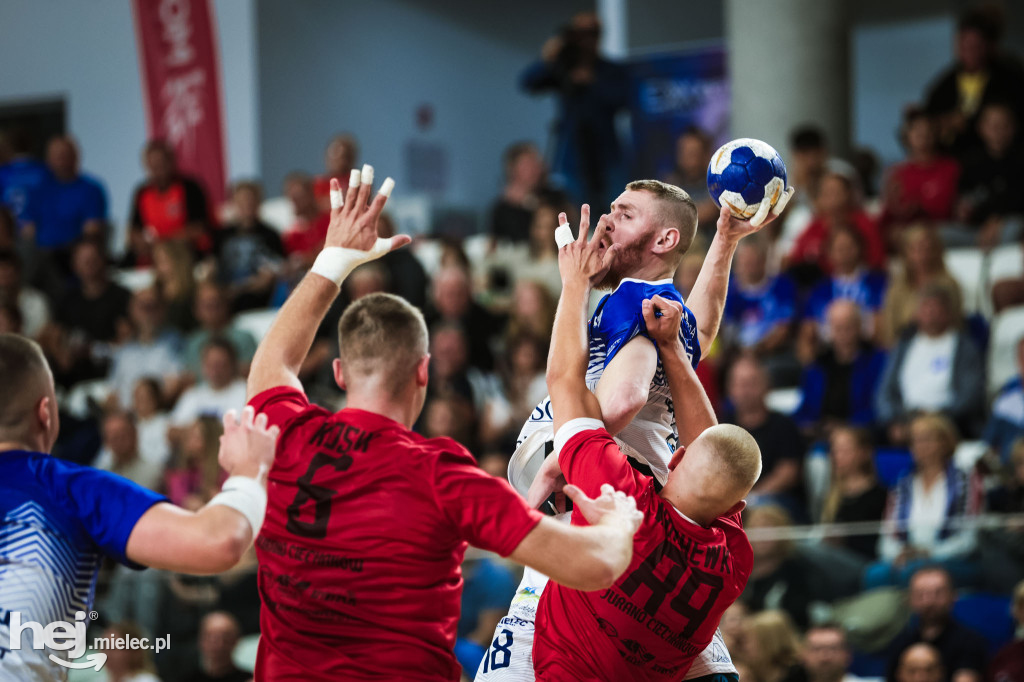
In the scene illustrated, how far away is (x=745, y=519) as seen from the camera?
7789mm

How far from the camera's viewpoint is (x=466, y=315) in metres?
9.99

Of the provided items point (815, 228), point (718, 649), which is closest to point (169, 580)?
point (718, 649)

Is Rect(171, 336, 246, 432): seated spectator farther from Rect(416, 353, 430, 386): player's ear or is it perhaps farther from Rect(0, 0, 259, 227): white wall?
Rect(416, 353, 430, 386): player's ear

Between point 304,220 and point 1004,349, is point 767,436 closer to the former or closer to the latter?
point 1004,349

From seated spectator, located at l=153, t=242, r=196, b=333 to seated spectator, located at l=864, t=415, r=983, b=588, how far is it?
6.25 metres

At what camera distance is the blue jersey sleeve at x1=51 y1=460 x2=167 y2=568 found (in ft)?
10.4

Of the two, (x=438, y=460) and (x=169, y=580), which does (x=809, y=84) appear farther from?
(x=438, y=460)

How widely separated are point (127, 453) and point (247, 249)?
2.51 meters

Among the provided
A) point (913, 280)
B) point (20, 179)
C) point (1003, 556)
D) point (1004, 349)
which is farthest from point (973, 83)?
point (20, 179)

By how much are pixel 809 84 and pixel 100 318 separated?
6.62m

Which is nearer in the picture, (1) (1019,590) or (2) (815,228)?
(1) (1019,590)

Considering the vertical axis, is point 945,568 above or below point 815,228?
below

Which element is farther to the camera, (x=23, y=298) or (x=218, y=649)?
(x=23, y=298)

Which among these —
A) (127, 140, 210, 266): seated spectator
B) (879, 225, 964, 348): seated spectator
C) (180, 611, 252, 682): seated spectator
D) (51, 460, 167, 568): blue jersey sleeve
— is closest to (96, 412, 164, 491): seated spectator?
(127, 140, 210, 266): seated spectator
